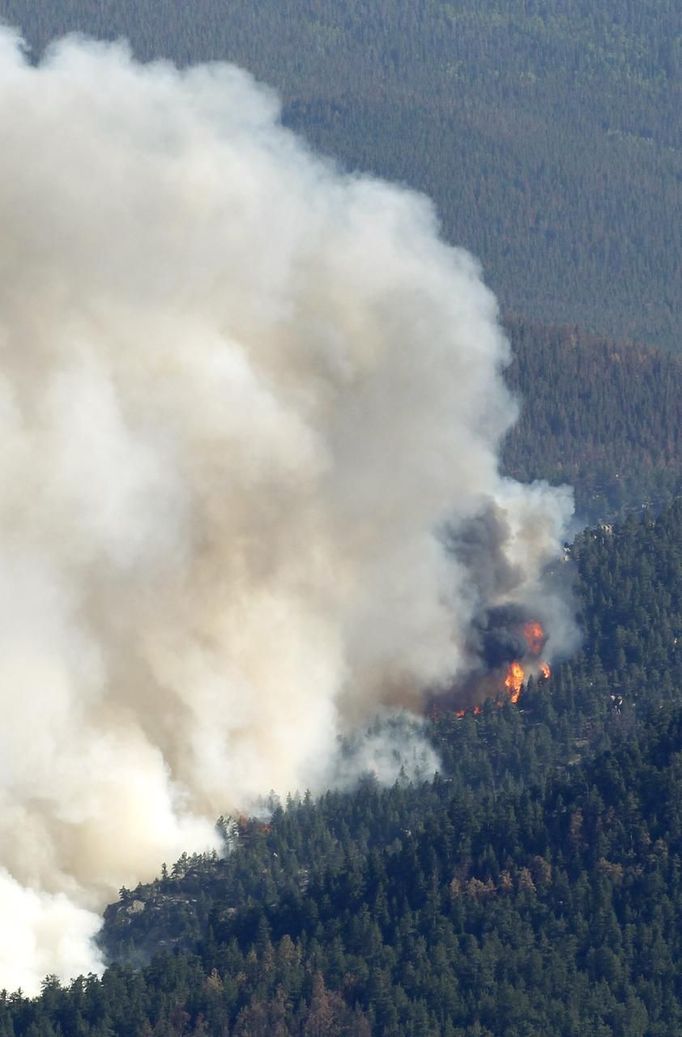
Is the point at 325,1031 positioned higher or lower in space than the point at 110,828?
lower

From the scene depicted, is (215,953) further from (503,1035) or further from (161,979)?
(503,1035)

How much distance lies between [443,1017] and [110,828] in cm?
4084

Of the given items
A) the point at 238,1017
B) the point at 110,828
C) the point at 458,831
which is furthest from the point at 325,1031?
the point at 110,828

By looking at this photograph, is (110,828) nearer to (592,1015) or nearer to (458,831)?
(458,831)

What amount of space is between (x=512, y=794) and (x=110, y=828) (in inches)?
1007

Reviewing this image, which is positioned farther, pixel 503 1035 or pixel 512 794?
pixel 512 794

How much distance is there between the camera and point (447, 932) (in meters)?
171

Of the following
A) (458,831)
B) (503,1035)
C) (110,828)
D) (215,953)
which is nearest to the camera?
(503,1035)

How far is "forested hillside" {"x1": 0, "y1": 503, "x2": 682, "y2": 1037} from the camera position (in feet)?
537

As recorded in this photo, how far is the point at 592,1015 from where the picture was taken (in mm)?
162125

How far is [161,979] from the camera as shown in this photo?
16812 cm

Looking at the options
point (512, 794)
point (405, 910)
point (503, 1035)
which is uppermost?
point (512, 794)

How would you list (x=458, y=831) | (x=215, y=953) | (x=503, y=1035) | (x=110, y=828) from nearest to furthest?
(x=503, y=1035) < (x=215, y=953) < (x=458, y=831) < (x=110, y=828)

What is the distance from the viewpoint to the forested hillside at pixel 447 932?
163625 millimetres
